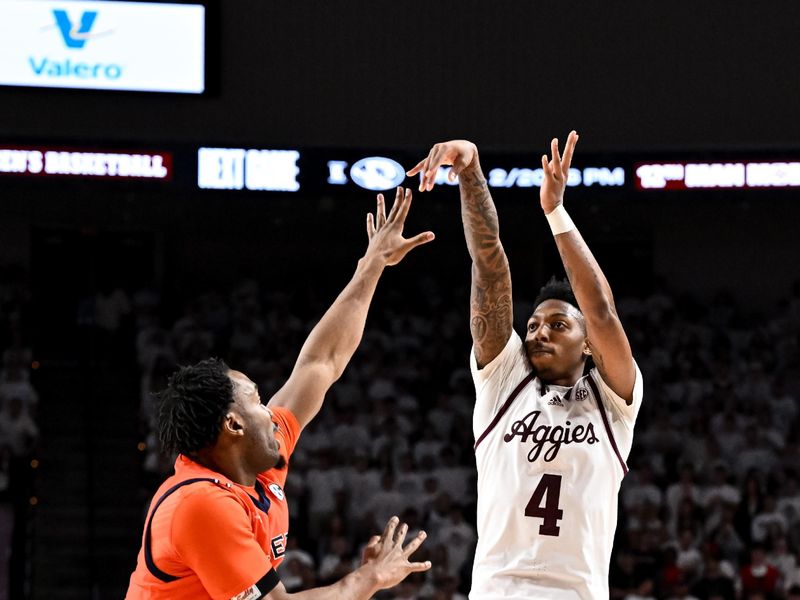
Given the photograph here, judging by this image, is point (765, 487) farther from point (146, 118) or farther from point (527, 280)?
point (146, 118)

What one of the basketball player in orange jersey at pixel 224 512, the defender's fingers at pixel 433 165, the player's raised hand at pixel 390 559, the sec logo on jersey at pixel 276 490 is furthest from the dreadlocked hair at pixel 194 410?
the defender's fingers at pixel 433 165

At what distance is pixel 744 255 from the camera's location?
17938mm

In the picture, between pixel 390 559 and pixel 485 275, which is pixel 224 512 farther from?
pixel 485 275

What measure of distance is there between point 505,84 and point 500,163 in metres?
2.01

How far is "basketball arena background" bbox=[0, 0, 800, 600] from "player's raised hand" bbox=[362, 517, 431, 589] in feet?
24.4

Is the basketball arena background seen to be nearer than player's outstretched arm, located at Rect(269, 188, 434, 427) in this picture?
No

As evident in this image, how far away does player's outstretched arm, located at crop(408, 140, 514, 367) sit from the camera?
4.79 m

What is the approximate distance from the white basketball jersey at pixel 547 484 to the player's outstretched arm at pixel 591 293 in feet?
0.31

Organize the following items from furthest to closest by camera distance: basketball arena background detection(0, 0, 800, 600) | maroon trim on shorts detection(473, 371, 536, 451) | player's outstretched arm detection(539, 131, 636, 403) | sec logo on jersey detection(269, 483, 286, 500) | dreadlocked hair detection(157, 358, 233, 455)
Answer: basketball arena background detection(0, 0, 800, 600) → maroon trim on shorts detection(473, 371, 536, 451) → player's outstretched arm detection(539, 131, 636, 403) → sec logo on jersey detection(269, 483, 286, 500) → dreadlocked hair detection(157, 358, 233, 455)

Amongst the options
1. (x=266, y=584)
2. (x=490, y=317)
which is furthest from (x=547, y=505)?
(x=266, y=584)

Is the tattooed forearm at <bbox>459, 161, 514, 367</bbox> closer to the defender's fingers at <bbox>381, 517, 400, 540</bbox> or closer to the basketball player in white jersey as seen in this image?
the basketball player in white jersey

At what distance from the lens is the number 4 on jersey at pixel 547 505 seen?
14.3 feet

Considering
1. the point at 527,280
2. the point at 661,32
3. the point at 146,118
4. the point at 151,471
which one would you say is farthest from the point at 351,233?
the point at 151,471

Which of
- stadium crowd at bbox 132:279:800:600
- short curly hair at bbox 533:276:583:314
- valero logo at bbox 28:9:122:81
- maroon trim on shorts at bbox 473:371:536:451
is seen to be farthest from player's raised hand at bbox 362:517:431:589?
valero logo at bbox 28:9:122:81
